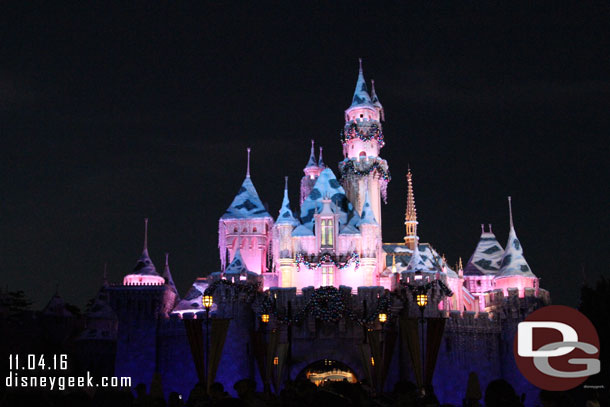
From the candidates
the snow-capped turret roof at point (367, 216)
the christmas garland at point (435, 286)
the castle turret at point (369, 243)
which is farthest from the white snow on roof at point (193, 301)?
the christmas garland at point (435, 286)

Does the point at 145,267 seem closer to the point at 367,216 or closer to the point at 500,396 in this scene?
the point at 367,216

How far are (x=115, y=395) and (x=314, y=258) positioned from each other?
121 ft

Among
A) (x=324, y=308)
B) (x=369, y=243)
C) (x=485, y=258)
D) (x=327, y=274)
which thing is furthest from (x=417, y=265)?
(x=485, y=258)

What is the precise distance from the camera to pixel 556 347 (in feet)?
129

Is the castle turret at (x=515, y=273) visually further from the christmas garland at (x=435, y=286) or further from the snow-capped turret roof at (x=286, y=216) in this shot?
the snow-capped turret roof at (x=286, y=216)

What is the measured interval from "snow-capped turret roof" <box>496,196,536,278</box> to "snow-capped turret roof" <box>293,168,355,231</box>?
10.8m

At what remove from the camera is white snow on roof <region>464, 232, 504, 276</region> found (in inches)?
2074

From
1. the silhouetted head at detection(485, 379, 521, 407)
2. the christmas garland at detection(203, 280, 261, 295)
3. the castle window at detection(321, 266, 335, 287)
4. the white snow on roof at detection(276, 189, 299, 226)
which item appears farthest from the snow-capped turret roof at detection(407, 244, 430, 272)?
the silhouetted head at detection(485, 379, 521, 407)

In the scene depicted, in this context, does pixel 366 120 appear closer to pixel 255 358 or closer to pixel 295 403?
pixel 255 358

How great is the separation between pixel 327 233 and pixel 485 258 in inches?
582

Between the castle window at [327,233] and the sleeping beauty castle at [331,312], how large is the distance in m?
0.06

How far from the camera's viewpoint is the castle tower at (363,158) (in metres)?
49.7

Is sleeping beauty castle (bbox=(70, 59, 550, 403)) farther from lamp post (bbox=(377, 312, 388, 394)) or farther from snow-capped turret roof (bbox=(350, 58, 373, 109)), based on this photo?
snow-capped turret roof (bbox=(350, 58, 373, 109))

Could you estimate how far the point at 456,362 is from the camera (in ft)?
137
